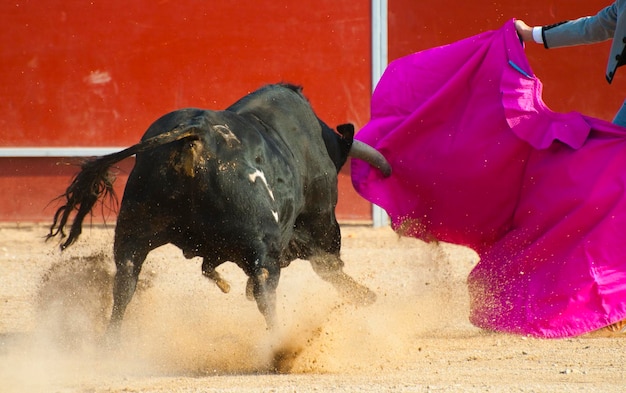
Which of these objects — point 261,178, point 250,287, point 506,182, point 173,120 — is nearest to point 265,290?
point 250,287

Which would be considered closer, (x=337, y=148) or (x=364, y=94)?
(x=337, y=148)

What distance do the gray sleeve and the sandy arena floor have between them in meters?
1.17

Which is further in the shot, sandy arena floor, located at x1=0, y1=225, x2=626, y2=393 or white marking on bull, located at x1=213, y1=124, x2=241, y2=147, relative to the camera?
white marking on bull, located at x1=213, y1=124, x2=241, y2=147

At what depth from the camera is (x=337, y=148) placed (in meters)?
4.41

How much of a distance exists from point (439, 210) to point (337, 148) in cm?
51

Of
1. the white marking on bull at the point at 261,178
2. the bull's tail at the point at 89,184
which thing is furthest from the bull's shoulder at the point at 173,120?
the white marking on bull at the point at 261,178

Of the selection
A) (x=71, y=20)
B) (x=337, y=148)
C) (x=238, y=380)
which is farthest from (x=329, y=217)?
(x=71, y=20)

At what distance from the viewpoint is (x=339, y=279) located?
458 centimetres

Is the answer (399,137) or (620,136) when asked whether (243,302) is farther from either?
(620,136)

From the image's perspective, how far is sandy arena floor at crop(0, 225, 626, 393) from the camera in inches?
128

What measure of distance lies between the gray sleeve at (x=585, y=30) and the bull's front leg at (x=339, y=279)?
4.28 ft

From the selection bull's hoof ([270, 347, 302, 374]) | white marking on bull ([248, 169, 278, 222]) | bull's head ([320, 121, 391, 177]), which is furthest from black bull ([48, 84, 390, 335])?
bull's head ([320, 121, 391, 177])

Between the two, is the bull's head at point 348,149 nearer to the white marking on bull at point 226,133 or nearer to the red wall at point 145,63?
the white marking on bull at point 226,133

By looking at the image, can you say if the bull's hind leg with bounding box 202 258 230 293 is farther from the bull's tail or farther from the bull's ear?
the bull's ear
